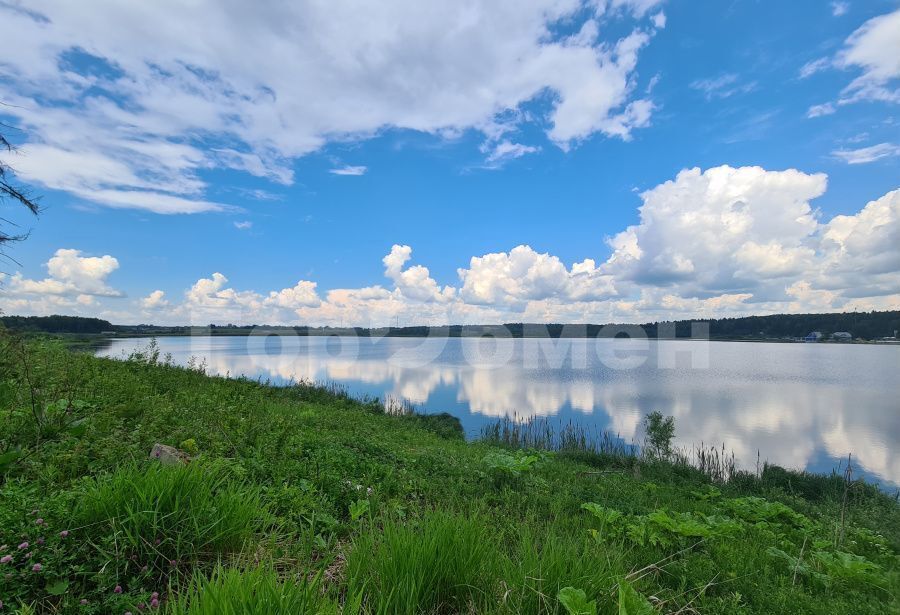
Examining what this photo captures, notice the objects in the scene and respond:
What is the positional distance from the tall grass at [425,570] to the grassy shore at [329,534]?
0.01 metres

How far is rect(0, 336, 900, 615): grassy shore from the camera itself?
8.30 ft

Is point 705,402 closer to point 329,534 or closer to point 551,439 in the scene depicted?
point 551,439

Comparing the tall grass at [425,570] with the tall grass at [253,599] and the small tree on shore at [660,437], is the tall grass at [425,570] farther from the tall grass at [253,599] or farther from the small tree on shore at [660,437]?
the small tree on shore at [660,437]

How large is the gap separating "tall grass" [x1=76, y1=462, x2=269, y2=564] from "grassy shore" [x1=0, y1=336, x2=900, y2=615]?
0.01 m

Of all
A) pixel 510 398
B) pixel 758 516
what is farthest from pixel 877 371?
pixel 758 516

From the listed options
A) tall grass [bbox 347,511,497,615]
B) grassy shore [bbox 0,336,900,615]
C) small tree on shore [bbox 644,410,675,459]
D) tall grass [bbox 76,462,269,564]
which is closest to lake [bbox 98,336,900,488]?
small tree on shore [bbox 644,410,675,459]

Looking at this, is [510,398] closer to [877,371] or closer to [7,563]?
[7,563]

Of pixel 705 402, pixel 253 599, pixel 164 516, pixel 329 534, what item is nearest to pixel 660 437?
pixel 329 534

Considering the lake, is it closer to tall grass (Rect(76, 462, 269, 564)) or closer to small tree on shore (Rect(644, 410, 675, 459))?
small tree on shore (Rect(644, 410, 675, 459))

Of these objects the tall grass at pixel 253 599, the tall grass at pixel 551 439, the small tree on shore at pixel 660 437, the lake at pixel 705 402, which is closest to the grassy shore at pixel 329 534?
the tall grass at pixel 253 599

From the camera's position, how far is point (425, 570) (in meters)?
2.71

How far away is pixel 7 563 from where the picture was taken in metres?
2.47

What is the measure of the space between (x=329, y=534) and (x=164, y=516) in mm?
1649

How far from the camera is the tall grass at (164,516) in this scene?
2838mm
